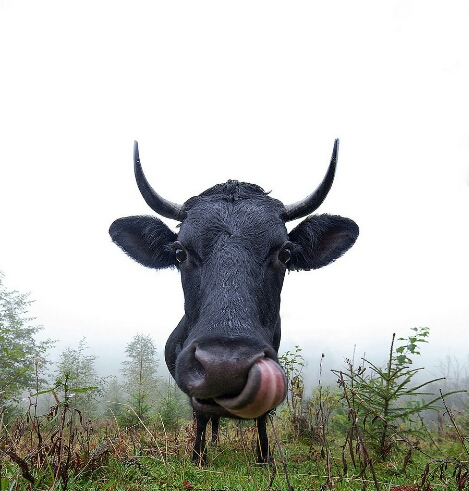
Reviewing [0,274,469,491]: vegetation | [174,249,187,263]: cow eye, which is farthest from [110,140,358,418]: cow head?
[0,274,469,491]: vegetation

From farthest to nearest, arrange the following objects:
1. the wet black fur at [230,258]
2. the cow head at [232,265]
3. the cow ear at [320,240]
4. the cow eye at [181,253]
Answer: the cow ear at [320,240] → the cow eye at [181,253] → the wet black fur at [230,258] → the cow head at [232,265]

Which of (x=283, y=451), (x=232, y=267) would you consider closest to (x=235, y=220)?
(x=232, y=267)

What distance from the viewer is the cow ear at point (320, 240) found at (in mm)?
4852

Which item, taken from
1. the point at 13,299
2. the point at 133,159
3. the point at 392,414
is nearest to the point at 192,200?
the point at 133,159

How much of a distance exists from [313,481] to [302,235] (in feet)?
9.60

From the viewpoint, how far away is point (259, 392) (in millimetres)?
2096

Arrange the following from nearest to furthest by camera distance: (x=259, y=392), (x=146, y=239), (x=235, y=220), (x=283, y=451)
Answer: (x=259, y=392) < (x=235, y=220) < (x=146, y=239) < (x=283, y=451)

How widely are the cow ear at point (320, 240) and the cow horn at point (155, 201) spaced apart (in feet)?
5.24

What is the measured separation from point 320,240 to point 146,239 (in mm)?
2530

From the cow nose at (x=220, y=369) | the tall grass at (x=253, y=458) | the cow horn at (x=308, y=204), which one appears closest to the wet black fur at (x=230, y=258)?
the cow nose at (x=220, y=369)

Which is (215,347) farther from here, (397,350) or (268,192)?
(397,350)

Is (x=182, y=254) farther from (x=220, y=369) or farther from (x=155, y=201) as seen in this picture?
(x=220, y=369)

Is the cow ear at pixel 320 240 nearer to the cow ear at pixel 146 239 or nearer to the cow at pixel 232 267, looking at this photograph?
the cow at pixel 232 267

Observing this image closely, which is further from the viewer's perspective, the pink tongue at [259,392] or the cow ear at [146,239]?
the cow ear at [146,239]
